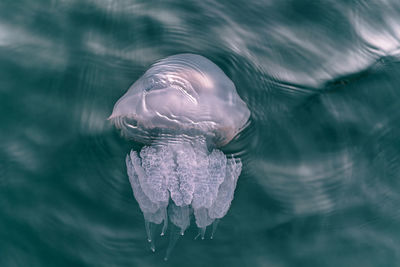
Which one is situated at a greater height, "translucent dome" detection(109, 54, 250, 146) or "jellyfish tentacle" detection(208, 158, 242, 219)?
"translucent dome" detection(109, 54, 250, 146)

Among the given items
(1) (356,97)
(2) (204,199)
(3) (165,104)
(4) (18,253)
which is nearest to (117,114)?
(3) (165,104)

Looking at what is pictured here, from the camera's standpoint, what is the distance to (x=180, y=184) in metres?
3.86

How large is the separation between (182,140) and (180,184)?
44 centimetres

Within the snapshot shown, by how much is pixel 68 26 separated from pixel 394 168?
4014 mm

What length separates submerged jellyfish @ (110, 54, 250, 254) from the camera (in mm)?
3859

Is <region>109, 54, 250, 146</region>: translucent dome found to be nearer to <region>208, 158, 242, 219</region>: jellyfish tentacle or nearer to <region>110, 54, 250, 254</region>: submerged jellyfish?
<region>110, 54, 250, 254</region>: submerged jellyfish

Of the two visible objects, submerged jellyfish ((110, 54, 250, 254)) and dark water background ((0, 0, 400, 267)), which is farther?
dark water background ((0, 0, 400, 267))

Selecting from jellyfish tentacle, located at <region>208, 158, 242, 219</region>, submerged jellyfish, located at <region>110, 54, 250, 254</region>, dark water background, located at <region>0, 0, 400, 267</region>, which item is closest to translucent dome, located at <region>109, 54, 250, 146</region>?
submerged jellyfish, located at <region>110, 54, 250, 254</region>

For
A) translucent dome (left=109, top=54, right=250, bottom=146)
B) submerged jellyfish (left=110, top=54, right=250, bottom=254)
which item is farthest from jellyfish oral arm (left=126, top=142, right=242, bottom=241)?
translucent dome (left=109, top=54, right=250, bottom=146)

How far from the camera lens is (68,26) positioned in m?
4.91

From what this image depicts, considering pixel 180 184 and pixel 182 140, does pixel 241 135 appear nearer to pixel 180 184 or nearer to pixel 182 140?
pixel 182 140

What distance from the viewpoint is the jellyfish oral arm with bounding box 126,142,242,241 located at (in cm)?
383

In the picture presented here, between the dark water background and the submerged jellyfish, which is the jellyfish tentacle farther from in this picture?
the dark water background

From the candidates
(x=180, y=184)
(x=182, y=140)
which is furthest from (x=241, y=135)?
(x=180, y=184)
